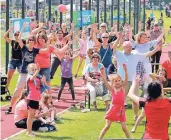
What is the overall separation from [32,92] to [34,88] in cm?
11

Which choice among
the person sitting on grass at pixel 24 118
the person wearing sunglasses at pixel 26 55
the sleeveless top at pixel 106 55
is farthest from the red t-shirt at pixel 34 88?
the sleeveless top at pixel 106 55

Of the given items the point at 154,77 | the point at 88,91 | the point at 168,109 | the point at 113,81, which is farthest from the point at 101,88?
the point at 168,109

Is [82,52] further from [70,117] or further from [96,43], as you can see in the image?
[70,117]

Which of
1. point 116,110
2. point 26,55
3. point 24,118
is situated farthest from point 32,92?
point 26,55

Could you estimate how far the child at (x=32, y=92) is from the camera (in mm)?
11383

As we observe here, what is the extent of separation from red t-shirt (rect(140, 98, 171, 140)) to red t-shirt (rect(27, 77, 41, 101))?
14.0 feet

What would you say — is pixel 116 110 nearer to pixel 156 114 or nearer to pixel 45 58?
pixel 156 114

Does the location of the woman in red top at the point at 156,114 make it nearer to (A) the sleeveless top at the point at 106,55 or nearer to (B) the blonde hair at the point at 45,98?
(B) the blonde hair at the point at 45,98

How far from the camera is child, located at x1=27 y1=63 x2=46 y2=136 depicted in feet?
37.3

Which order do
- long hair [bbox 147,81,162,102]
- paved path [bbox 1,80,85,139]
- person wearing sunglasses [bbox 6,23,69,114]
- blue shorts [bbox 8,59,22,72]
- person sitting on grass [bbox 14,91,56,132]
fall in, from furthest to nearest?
blue shorts [bbox 8,59,22,72] → person wearing sunglasses [bbox 6,23,69,114] → paved path [bbox 1,80,85,139] → person sitting on grass [bbox 14,91,56,132] → long hair [bbox 147,81,162,102]

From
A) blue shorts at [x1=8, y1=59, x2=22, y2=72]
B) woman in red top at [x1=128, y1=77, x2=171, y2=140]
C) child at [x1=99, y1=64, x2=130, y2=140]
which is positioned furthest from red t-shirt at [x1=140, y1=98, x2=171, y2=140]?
blue shorts at [x1=8, y1=59, x2=22, y2=72]

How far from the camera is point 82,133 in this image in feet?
39.1

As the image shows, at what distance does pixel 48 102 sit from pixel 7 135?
1084mm

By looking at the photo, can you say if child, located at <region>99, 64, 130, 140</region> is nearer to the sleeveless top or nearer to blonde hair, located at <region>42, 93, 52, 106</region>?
blonde hair, located at <region>42, 93, 52, 106</region>
